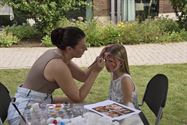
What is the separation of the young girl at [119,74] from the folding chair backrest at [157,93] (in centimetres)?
18

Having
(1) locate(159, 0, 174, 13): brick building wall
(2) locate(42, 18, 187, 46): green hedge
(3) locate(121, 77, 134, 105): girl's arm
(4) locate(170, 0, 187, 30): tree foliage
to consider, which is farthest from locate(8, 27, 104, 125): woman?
(1) locate(159, 0, 174, 13): brick building wall

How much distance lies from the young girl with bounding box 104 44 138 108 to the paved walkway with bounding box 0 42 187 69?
212 inches

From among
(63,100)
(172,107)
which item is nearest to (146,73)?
(172,107)

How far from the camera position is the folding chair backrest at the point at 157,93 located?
3.64 metres

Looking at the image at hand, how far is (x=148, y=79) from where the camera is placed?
8047 mm

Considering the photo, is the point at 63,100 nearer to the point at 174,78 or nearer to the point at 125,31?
the point at 174,78

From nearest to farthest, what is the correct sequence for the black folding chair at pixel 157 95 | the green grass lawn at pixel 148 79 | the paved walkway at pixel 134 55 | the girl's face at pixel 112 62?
the black folding chair at pixel 157 95 → the girl's face at pixel 112 62 → the green grass lawn at pixel 148 79 → the paved walkway at pixel 134 55

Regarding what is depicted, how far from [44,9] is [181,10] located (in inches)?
155

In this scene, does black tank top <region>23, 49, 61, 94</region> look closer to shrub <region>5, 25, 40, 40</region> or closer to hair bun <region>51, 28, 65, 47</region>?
hair bun <region>51, 28, 65, 47</region>

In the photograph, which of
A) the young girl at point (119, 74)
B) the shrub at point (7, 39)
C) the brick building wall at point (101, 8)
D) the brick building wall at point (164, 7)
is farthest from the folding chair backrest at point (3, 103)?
the brick building wall at point (164, 7)

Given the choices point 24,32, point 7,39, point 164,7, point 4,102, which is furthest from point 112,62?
point 164,7

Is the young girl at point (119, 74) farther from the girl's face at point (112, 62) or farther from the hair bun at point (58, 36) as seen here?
the hair bun at point (58, 36)

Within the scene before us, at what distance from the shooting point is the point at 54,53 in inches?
149

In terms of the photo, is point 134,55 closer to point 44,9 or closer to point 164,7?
point 44,9
